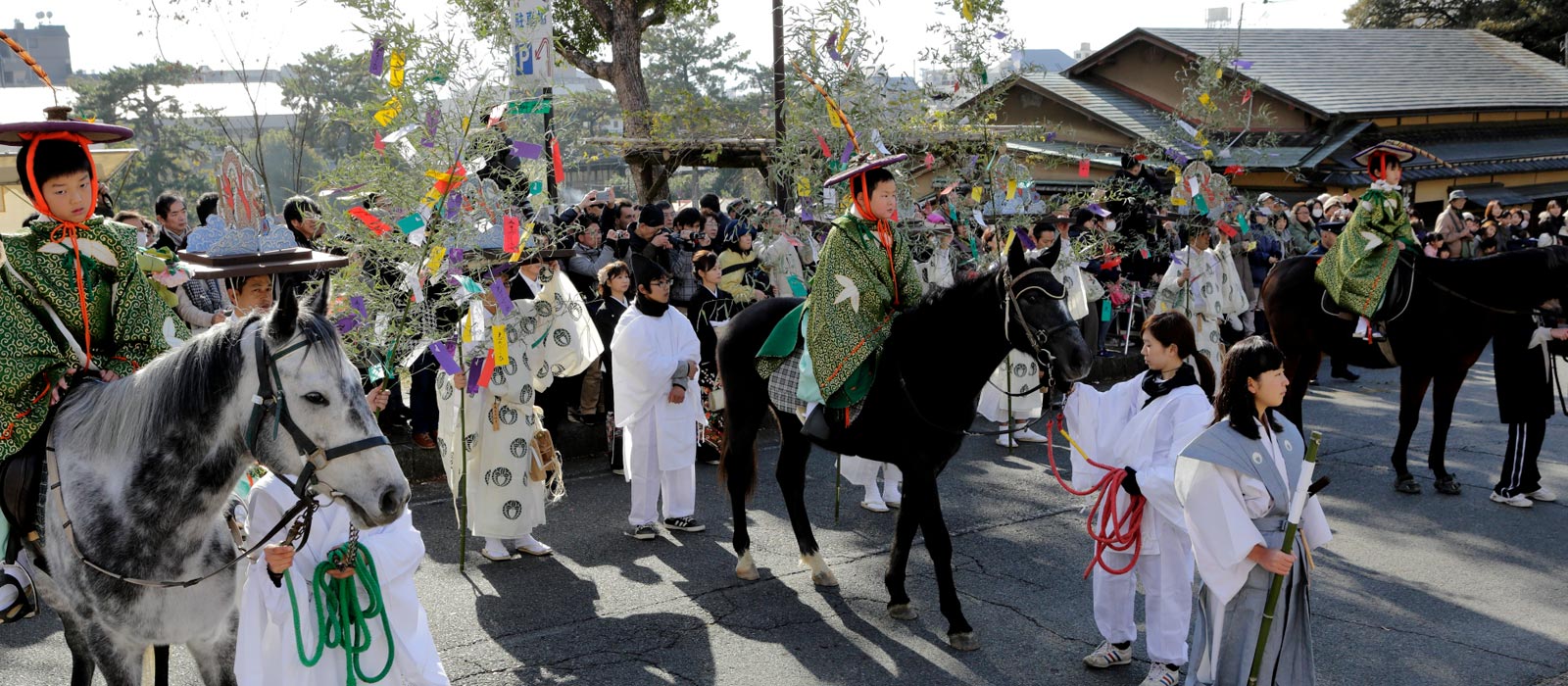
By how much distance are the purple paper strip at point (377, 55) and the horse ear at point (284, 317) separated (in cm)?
236

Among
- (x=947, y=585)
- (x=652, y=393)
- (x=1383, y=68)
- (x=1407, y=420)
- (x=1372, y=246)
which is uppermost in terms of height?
(x=1383, y=68)

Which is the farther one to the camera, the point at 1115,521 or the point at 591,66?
the point at 591,66

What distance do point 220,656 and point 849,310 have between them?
3373mm

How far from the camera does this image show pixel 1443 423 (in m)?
9.05

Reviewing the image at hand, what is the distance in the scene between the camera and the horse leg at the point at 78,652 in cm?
421

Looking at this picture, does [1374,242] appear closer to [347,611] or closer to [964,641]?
[964,641]

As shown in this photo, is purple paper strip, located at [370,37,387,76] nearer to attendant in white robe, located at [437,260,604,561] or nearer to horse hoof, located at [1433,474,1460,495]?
attendant in white robe, located at [437,260,604,561]

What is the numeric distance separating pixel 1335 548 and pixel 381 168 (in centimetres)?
598

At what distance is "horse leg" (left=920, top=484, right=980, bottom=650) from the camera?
587cm

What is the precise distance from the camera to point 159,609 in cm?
404

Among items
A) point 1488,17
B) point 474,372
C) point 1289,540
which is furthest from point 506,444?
point 1488,17

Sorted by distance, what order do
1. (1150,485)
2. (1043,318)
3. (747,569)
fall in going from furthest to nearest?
(747,569), (1043,318), (1150,485)

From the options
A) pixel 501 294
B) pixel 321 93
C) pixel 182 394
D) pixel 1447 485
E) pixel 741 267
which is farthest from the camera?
pixel 321 93

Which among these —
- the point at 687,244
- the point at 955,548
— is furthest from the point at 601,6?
the point at 955,548
